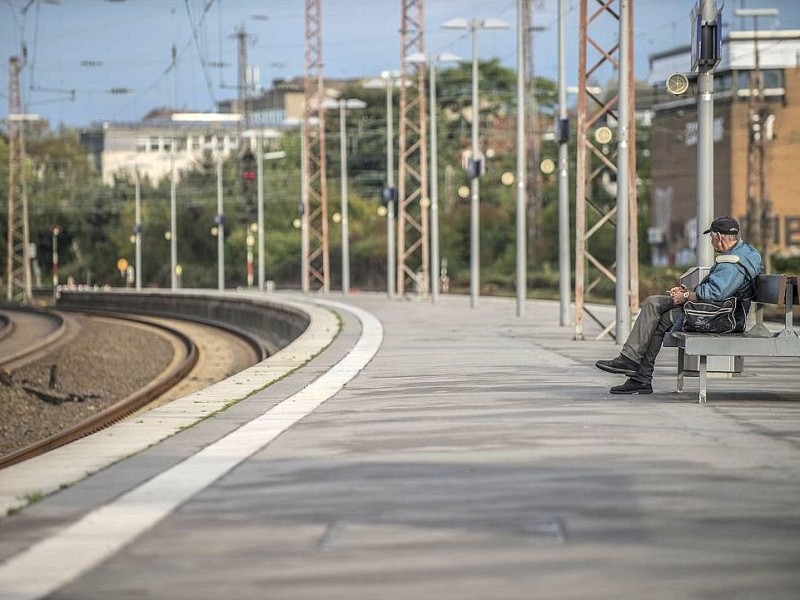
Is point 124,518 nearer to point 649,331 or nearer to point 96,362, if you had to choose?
point 649,331

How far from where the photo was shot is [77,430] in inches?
945

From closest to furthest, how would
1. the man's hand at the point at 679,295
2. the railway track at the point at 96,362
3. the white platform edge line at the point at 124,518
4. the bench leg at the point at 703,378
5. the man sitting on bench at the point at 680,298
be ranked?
the white platform edge line at the point at 124,518, the bench leg at the point at 703,378, the man sitting on bench at the point at 680,298, the man's hand at the point at 679,295, the railway track at the point at 96,362

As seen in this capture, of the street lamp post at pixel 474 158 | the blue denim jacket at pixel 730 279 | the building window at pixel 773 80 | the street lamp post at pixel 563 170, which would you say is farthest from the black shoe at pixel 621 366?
the building window at pixel 773 80

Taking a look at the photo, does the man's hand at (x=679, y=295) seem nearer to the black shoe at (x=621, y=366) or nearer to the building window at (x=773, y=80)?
the black shoe at (x=621, y=366)

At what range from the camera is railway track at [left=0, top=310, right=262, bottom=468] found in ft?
88.6

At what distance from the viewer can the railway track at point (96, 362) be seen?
27.0 meters

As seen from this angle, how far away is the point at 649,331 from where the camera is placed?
15.1 m

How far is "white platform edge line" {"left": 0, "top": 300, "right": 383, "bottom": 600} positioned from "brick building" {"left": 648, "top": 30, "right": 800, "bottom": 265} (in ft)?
204

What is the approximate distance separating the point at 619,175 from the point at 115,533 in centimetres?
1916

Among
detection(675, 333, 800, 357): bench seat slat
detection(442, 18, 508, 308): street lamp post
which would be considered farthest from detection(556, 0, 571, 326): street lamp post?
detection(675, 333, 800, 357): bench seat slat

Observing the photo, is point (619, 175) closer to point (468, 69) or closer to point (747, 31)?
point (747, 31)

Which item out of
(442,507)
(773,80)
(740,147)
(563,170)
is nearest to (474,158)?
(563,170)

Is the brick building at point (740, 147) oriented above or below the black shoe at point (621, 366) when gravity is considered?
above

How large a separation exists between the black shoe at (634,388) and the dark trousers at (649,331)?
56mm
